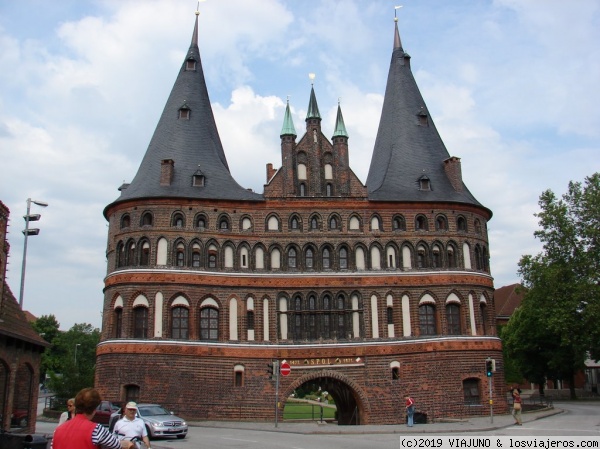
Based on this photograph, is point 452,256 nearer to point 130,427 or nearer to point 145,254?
point 145,254

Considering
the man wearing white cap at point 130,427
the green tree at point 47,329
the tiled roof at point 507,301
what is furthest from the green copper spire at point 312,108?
the green tree at point 47,329

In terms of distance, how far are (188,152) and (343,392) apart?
55.8 feet

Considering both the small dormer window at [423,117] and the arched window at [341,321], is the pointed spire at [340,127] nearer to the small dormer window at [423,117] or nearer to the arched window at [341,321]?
the small dormer window at [423,117]

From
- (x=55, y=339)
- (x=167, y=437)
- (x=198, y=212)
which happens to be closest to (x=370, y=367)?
(x=198, y=212)

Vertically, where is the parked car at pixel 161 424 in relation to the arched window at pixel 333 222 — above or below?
below

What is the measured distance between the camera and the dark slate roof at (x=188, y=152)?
39781 millimetres

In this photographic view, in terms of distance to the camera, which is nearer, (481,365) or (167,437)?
(167,437)

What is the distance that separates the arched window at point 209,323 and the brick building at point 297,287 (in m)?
0.06

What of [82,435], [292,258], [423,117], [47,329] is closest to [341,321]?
[292,258]

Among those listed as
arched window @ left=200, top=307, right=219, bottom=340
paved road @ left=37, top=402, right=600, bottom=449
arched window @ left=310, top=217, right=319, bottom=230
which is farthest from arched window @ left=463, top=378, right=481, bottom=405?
arched window @ left=200, top=307, right=219, bottom=340

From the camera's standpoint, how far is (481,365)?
38.6m

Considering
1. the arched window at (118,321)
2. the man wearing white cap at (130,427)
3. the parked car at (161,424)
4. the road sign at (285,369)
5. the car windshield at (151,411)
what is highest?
the arched window at (118,321)

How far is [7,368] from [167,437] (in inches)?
256

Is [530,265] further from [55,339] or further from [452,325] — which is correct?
[55,339]
